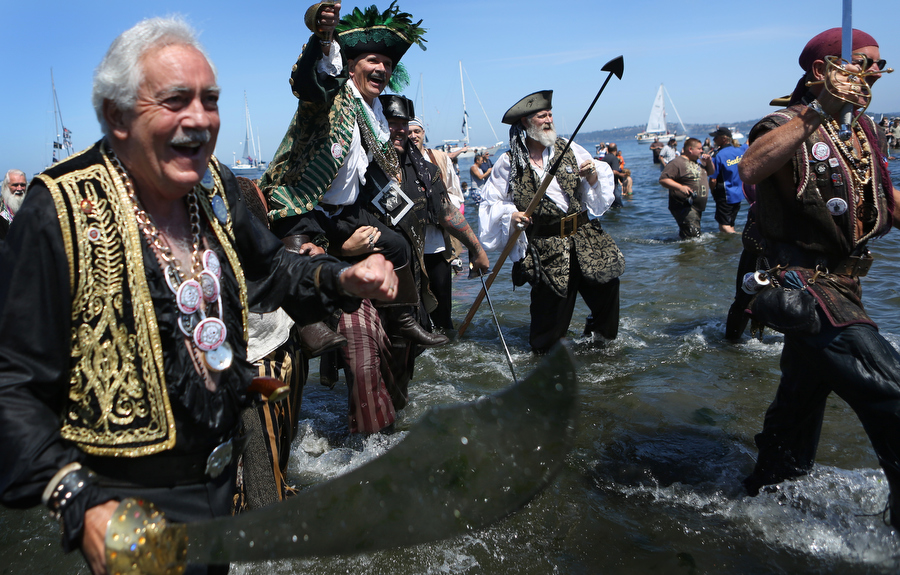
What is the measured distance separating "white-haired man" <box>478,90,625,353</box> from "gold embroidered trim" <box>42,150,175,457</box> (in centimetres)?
408

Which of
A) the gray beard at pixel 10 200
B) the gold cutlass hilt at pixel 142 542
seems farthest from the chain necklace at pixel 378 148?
the gray beard at pixel 10 200

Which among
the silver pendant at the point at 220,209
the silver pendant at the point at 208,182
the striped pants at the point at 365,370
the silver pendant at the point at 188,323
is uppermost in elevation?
the silver pendant at the point at 208,182

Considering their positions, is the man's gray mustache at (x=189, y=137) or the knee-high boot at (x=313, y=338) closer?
the man's gray mustache at (x=189, y=137)

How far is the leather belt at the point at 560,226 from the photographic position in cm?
564

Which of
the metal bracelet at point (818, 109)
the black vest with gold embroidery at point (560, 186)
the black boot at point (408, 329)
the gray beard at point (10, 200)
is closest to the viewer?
the metal bracelet at point (818, 109)

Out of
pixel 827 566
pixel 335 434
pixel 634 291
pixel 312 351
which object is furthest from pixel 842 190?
pixel 634 291

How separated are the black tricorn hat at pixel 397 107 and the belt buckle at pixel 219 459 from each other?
12.2 ft

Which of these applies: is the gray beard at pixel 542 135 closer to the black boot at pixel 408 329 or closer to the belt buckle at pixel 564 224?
the belt buckle at pixel 564 224

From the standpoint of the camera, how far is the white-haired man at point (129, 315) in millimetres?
1472

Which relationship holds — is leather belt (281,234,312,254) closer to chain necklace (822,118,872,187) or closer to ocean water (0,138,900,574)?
ocean water (0,138,900,574)

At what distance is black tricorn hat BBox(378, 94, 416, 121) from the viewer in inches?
203

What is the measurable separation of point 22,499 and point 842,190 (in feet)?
10.4

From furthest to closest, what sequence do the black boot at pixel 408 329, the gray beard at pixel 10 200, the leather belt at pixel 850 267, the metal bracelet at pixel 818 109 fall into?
1. the gray beard at pixel 10 200
2. the black boot at pixel 408 329
3. the leather belt at pixel 850 267
4. the metal bracelet at pixel 818 109

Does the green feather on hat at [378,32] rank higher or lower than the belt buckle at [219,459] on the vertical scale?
higher
